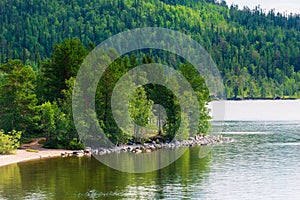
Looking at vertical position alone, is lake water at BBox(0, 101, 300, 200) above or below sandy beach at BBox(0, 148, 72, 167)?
below

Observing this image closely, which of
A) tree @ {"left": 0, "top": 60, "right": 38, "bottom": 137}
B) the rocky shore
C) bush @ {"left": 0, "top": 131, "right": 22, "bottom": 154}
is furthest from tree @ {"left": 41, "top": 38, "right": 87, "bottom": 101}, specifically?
bush @ {"left": 0, "top": 131, "right": 22, "bottom": 154}

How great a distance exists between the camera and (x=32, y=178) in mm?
83938

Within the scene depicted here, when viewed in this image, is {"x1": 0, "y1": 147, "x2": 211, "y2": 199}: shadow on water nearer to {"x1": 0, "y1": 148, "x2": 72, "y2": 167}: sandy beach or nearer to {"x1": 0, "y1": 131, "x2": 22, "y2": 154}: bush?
{"x1": 0, "y1": 148, "x2": 72, "y2": 167}: sandy beach

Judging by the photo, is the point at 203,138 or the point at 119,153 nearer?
the point at 119,153

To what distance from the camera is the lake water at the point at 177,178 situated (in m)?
72.7

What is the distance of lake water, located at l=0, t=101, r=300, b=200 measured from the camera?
72719 mm

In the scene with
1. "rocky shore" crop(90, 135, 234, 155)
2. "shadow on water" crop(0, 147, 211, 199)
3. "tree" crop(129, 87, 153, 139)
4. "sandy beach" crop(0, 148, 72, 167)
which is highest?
"tree" crop(129, 87, 153, 139)

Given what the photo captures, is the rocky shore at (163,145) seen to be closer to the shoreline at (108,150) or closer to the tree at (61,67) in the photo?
the shoreline at (108,150)

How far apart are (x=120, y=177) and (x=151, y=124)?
42852 millimetres

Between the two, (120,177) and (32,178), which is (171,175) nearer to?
(120,177)

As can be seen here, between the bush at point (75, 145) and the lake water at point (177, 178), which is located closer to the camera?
the lake water at point (177, 178)

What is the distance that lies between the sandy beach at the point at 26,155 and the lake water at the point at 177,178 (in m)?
3.32

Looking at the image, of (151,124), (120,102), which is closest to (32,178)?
(120,102)

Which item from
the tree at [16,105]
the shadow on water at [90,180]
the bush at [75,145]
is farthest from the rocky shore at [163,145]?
the tree at [16,105]
